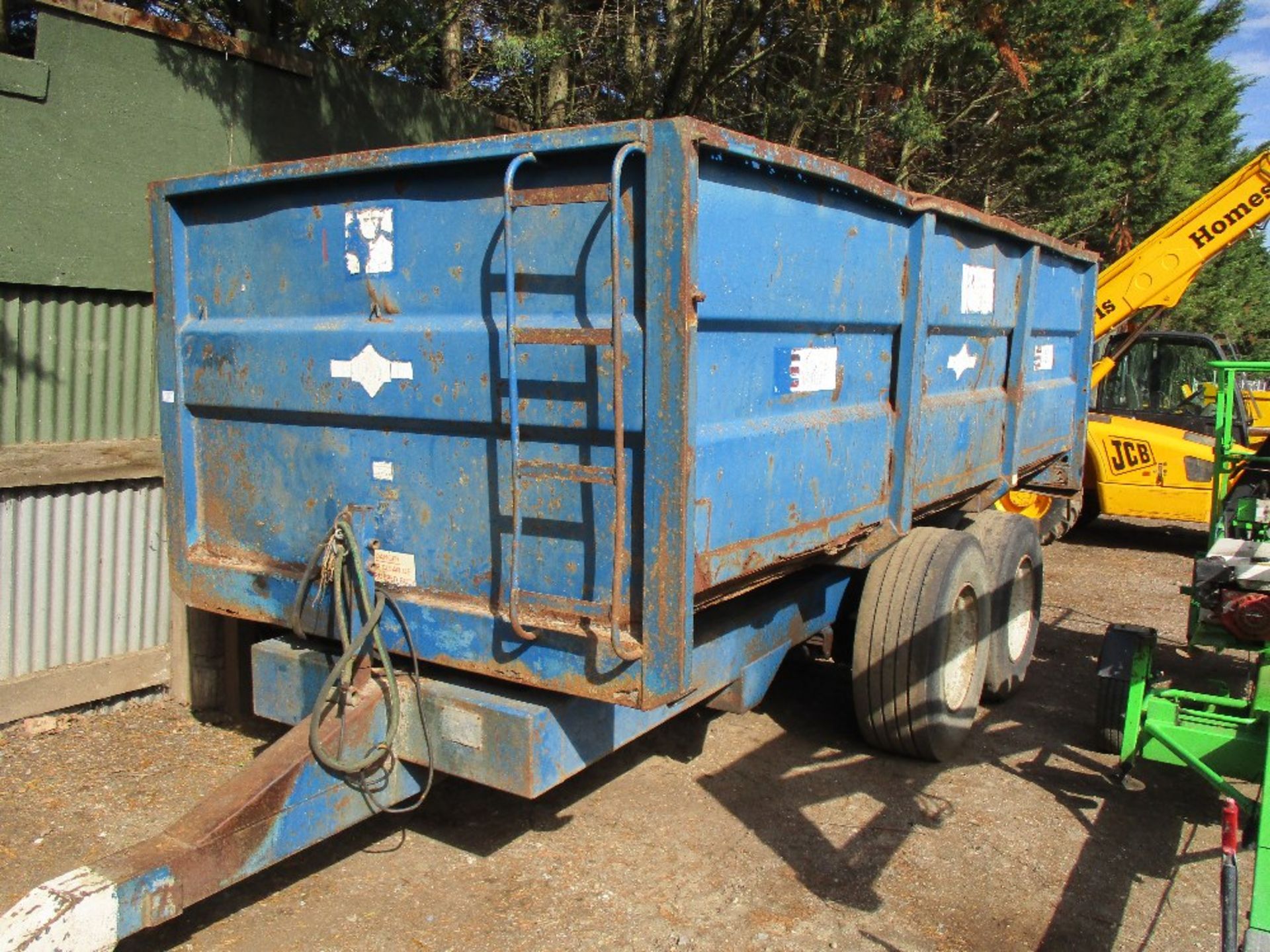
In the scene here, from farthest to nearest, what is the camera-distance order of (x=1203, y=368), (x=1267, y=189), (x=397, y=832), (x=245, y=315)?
(x=1203, y=368)
(x=1267, y=189)
(x=397, y=832)
(x=245, y=315)

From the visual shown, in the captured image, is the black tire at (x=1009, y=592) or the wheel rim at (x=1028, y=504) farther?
the wheel rim at (x=1028, y=504)

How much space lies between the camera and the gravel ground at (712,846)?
3412 mm

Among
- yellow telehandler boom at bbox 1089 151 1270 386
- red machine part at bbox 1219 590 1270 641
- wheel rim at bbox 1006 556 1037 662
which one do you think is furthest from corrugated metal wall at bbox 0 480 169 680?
yellow telehandler boom at bbox 1089 151 1270 386

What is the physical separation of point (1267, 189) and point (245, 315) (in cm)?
857

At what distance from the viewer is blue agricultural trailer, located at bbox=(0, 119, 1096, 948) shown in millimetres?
2838

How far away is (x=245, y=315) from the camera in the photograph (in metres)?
3.70

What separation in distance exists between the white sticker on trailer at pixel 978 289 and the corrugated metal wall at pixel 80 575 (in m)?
3.90

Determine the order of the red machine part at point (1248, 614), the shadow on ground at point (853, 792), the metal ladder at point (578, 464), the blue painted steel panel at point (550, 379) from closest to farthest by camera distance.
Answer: the metal ladder at point (578, 464)
the blue painted steel panel at point (550, 379)
the shadow on ground at point (853, 792)
the red machine part at point (1248, 614)

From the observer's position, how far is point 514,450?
296 centimetres

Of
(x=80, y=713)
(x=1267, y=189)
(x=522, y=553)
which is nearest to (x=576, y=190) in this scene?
(x=522, y=553)

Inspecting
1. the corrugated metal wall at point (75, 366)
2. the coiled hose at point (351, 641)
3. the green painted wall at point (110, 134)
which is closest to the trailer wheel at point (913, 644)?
the coiled hose at point (351, 641)

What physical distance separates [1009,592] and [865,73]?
19.4 ft

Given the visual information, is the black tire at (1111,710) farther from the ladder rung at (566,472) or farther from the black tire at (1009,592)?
the ladder rung at (566,472)

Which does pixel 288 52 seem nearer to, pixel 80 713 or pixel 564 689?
pixel 80 713
